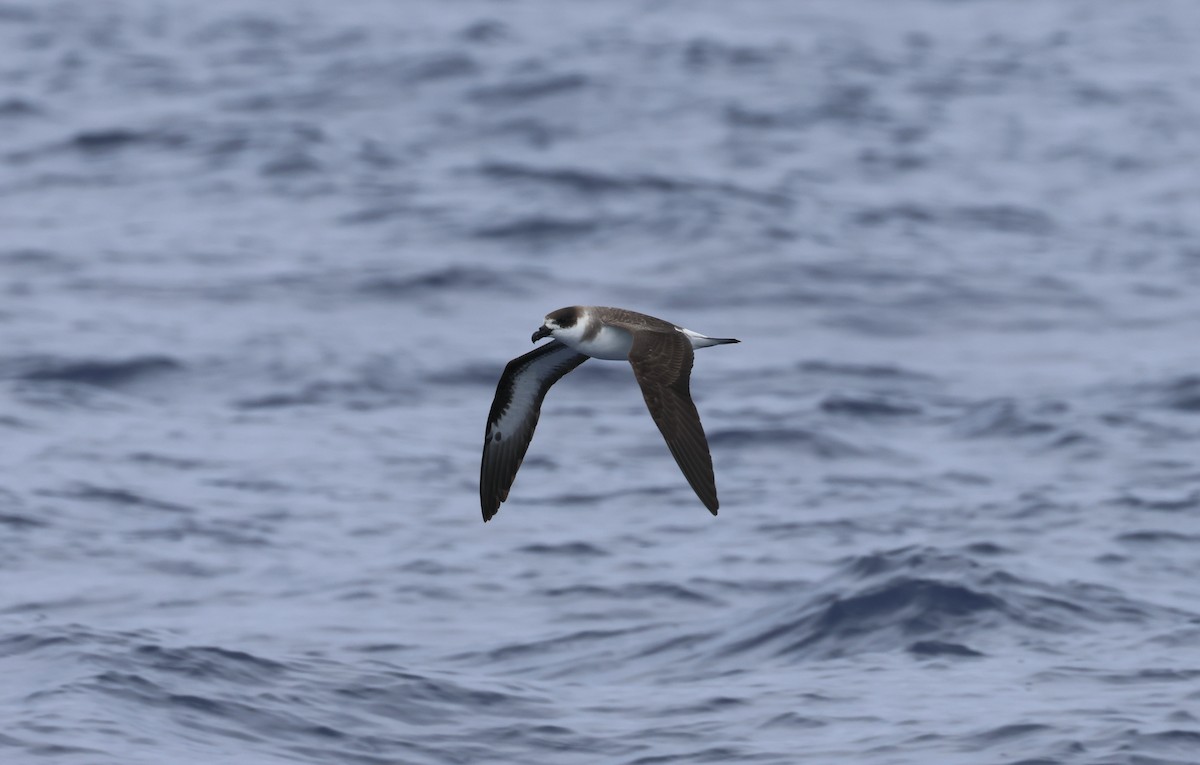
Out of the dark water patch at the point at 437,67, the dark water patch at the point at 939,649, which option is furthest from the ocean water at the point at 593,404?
the dark water patch at the point at 437,67

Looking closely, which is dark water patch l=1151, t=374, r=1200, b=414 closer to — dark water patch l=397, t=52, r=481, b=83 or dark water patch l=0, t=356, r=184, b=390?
dark water patch l=0, t=356, r=184, b=390

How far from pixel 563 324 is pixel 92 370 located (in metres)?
11.7

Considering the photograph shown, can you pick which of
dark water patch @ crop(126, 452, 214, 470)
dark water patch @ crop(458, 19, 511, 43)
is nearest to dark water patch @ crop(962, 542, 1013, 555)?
dark water patch @ crop(126, 452, 214, 470)

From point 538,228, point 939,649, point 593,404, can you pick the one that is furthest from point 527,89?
point 939,649

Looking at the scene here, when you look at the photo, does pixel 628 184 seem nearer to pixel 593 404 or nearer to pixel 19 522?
pixel 593 404

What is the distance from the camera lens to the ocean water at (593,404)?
1204 cm

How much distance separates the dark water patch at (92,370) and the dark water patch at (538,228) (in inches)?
250

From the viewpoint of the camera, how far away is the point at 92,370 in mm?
19703

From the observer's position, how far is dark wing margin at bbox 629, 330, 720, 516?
346 inches

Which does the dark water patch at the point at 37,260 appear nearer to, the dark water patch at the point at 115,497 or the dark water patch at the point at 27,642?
the dark water patch at the point at 115,497

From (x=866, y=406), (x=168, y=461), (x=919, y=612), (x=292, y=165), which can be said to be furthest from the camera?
(x=292, y=165)

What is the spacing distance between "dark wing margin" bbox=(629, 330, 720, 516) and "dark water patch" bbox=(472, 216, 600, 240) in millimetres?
16047

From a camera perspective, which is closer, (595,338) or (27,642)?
(595,338)

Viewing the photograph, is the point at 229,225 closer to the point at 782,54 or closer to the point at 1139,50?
the point at 782,54
